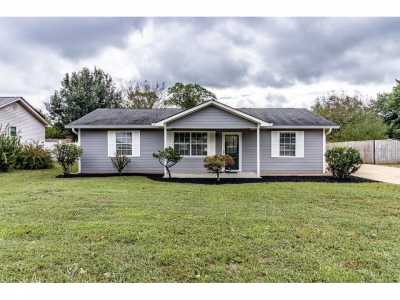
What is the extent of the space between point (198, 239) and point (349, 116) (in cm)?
2985

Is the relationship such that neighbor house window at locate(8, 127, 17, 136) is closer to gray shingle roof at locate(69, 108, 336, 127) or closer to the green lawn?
gray shingle roof at locate(69, 108, 336, 127)

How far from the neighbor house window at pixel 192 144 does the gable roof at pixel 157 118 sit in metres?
1.20

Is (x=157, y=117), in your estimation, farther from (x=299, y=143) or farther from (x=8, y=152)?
(x=8, y=152)

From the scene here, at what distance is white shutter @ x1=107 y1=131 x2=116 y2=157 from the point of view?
14.2m

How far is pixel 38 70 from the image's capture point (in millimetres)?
7328

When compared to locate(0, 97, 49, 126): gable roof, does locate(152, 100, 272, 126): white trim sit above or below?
below

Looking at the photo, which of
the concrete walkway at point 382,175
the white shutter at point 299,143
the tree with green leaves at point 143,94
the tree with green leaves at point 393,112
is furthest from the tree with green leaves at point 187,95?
the concrete walkway at point 382,175

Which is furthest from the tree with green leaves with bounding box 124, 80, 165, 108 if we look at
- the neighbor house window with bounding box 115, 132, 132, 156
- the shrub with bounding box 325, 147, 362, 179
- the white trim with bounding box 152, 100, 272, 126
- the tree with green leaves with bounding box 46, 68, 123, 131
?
the shrub with bounding box 325, 147, 362, 179

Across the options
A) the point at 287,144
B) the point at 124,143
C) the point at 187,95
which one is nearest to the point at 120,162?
the point at 124,143

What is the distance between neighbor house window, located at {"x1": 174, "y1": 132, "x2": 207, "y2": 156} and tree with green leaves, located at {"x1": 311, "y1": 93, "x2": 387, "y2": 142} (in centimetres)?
1712

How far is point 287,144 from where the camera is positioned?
1438 cm

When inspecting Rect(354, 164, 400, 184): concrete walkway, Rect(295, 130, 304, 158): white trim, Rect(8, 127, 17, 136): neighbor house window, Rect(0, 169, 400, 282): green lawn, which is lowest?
Rect(0, 169, 400, 282): green lawn

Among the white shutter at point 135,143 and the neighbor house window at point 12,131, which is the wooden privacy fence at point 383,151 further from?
the neighbor house window at point 12,131

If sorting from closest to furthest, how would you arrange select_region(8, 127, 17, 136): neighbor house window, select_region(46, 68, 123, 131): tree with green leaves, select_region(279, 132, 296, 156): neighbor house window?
select_region(279, 132, 296, 156): neighbor house window < select_region(8, 127, 17, 136): neighbor house window < select_region(46, 68, 123, 131): tree with green leaves
